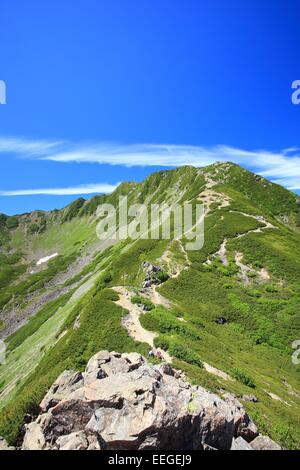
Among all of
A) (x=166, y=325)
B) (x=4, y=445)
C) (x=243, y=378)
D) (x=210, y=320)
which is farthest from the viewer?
(x=210, y=320)

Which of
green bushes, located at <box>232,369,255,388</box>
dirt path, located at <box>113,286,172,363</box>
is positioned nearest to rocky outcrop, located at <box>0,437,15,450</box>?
dirt path, located at <box>113,286,172,363</box>

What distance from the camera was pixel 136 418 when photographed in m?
14.1

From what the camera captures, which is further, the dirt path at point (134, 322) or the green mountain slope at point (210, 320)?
the dirt path at point (134, 322)

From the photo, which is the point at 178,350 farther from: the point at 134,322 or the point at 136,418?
the point at 136,418

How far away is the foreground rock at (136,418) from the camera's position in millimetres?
13789

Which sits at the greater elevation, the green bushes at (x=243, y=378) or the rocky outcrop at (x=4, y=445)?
the rocky outcrop at (x=4, y=445)

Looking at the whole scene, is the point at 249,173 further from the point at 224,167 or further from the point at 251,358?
the point at 251,358

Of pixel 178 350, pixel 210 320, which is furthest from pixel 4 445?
pixel 210 320

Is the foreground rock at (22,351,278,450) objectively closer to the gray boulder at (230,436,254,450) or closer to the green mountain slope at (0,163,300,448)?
the gray boulder at (230,436,254,450)

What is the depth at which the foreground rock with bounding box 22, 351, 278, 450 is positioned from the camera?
1379cm

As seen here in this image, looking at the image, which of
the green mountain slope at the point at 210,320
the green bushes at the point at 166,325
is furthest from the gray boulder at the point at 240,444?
the green bushes at the point at 166,325

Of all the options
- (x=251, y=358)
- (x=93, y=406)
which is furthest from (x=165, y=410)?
(x=251, y=358)

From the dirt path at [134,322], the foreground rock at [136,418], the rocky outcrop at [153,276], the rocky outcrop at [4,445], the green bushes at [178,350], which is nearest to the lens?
the foreground rock at [136,418]

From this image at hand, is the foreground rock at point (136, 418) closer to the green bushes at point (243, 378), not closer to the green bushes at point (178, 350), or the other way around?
the green bushes at point (178, 350)
